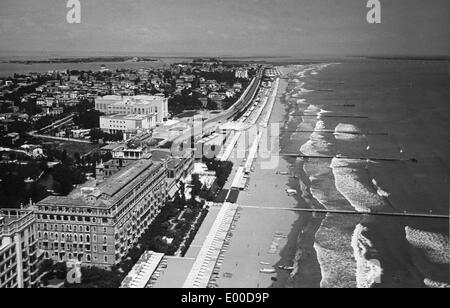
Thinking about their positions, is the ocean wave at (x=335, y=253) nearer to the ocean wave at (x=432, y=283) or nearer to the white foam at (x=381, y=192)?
the ocean wave at (x=432, y=283)

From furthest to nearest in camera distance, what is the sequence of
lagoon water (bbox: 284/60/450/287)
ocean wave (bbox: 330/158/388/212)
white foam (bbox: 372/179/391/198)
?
white foam (bbox: 372/179/391/198) → ocean wave (bbox: 330/158/388/212) → lagoon water (bbox: 284/60/450/287)

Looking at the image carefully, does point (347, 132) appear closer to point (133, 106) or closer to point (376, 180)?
point (376, 180)

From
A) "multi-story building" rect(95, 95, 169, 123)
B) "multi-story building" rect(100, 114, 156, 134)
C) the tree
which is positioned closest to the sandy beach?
the tree

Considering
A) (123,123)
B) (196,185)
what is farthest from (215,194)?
(123,123)

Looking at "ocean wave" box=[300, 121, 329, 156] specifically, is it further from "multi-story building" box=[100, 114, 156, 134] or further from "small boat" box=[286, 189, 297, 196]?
"multi-story building" box=[100, 114, 156, 134]

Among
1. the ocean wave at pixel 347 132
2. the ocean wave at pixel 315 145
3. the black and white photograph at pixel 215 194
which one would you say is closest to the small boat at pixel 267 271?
the black and white photograph at pixel 215 194

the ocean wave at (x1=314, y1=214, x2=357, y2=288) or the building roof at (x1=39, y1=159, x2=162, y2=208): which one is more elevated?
the building roof at (x1=39, y1=159, x2=162, y2=208)
